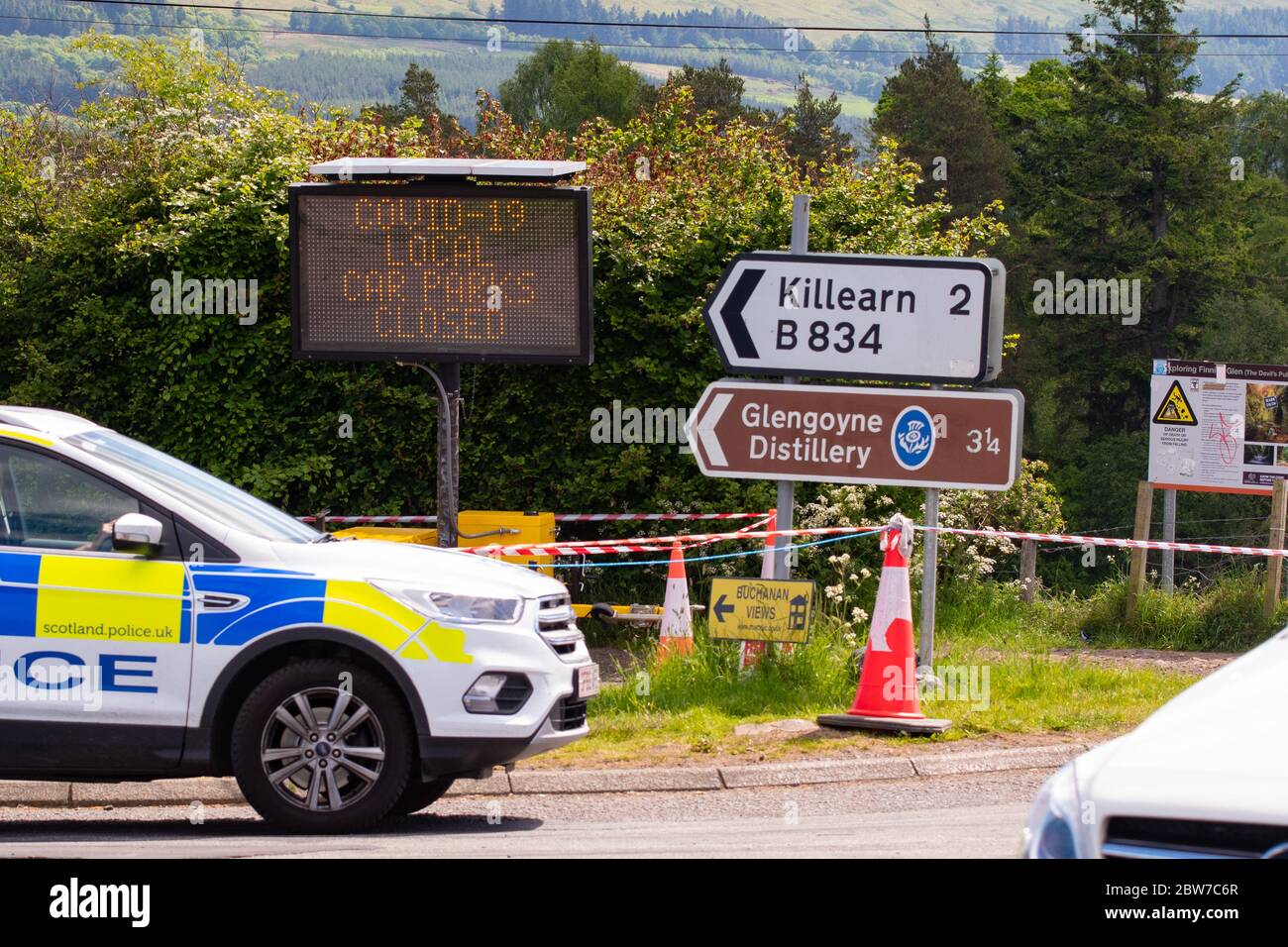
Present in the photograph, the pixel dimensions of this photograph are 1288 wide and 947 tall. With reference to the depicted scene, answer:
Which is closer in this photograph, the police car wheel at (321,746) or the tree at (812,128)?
the police car wheel at (321,746)

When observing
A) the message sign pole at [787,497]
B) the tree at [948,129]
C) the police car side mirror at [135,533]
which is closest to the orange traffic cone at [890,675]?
the message sign pole at [787,497]

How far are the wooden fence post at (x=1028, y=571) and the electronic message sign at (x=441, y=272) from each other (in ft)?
19.5

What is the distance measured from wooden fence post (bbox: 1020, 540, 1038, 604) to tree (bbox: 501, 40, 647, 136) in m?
66.0

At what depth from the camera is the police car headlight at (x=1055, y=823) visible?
148 inches

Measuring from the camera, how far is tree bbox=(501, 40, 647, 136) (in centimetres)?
8300

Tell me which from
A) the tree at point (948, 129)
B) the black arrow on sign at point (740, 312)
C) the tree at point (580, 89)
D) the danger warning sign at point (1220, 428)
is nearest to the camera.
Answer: the black arrow on sign at point (740, 312)

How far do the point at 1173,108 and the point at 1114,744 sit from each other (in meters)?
58.5

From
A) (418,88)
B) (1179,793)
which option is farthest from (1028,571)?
(418,88)

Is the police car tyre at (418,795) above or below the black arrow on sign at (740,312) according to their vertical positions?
below

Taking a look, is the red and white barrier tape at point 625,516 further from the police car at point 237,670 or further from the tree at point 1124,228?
the tree at point 1124,228

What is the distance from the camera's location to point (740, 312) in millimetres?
10266

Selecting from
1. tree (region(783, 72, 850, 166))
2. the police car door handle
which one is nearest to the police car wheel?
the police car door handle

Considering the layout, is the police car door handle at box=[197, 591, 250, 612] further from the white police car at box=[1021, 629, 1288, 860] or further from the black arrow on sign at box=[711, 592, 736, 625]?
the black arrow on sign at box=[711, 592, 736, 625]
